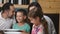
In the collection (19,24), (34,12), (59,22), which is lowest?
(59,22)

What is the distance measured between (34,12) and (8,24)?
0.96 feet

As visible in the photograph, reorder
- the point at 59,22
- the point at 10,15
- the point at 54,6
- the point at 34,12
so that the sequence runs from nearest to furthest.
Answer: the point at 34,12, the point at 10,15, the point at 54,6, the point at 59,22

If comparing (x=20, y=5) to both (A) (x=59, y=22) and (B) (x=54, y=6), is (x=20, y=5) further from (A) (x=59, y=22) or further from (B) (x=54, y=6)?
(A) (x=59, y=22)

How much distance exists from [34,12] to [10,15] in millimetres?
442

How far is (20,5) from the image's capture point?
4.37 ft

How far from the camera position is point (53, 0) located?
4.25 ft

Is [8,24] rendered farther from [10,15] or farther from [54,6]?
[54,6]

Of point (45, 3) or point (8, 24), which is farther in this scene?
point (45, 3)

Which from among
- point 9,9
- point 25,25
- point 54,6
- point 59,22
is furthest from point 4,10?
point 59,22

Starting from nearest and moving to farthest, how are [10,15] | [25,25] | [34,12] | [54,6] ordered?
[34,12] → [25,25] → [10,15] → [54,6]

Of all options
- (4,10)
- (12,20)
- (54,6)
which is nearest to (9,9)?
(4,10)

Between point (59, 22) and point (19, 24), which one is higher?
point (19, 24)

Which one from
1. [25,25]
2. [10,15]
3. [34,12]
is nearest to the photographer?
[34,12]

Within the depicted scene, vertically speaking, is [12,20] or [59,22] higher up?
[12,20]
